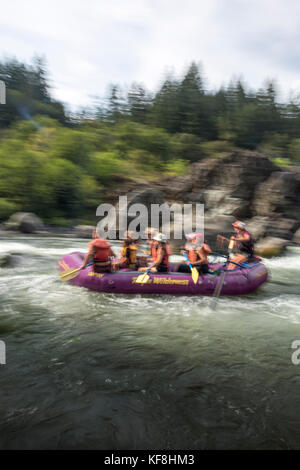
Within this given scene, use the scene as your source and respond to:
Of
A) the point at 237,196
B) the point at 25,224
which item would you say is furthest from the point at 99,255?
the point at 237,196

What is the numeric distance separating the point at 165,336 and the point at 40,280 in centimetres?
350

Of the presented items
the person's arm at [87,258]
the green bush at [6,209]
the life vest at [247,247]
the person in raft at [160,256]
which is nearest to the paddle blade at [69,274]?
the person's arm at [87,258]

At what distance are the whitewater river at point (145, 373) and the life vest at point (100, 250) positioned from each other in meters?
0.67

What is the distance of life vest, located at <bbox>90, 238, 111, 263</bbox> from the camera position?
19.6 ft

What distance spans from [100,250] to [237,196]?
16300mm

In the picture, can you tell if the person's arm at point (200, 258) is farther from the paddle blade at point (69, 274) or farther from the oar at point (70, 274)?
the paddle blade at point (69, 274)

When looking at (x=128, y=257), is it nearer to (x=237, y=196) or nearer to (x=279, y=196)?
(x=279, y=196)

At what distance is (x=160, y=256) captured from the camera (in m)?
6.08

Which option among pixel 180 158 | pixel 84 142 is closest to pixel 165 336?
pixel 84 142

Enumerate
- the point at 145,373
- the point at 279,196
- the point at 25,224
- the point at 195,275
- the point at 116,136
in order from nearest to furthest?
the point at 145,373, the point at 195,275, the point at 25,224, the point at 279,196, the point at 116,136

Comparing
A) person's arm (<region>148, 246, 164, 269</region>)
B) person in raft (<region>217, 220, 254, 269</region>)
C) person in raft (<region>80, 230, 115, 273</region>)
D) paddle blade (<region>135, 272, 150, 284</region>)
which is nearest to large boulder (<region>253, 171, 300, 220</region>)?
person in raft (<region>217, 220, 254, 269</region>)

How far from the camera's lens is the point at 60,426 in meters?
2.66

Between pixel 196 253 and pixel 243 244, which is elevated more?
pixel 243 244

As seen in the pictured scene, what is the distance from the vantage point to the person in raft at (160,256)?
607cm
